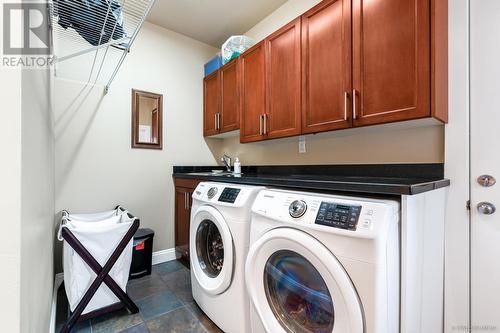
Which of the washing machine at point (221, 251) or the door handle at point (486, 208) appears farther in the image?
the washing machine at point (221, 251)

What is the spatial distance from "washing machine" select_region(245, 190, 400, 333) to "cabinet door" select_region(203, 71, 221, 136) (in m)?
1.63

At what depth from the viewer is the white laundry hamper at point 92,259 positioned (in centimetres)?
144

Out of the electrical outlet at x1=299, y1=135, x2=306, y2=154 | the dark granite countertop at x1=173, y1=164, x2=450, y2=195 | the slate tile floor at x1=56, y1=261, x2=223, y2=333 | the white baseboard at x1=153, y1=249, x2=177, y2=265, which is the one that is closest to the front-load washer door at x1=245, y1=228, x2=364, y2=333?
the dark granite countertop at x1=173, y1=164, x2=450, y2=195

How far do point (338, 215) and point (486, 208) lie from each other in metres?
0.87

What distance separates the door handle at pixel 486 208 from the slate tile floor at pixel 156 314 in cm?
163

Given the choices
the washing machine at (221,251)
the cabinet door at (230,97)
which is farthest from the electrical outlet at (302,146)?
the washing machine at (221,251)

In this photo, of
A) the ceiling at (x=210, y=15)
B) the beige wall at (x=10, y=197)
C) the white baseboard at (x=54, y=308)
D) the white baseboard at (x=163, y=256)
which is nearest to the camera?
the beige wall at (x=10, y=197)

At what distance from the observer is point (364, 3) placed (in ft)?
4.31

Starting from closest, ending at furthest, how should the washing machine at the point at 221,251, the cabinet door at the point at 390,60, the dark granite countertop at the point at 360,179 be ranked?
the dark granite countertop at the point at 360,179 < the cabinet door at the point at 390,60 < the washing machine at the point at 221,251

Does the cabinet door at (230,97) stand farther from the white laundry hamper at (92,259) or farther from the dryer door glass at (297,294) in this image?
the dryer door glass at (297,294)

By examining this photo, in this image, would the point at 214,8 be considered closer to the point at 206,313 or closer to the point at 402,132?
the point at 402,132

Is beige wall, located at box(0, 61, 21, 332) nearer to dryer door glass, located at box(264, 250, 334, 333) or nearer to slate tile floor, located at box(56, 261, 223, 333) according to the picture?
dryer door glass, located at box(264, 250, 334, 333)

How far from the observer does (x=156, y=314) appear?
1595mm

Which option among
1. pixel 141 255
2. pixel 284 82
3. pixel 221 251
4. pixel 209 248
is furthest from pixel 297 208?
pixel 141 255
